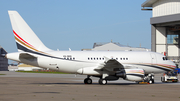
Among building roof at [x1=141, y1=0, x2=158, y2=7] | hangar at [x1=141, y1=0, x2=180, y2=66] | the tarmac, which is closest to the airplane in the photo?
the tarmac

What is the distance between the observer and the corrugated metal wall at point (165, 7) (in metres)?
68.4

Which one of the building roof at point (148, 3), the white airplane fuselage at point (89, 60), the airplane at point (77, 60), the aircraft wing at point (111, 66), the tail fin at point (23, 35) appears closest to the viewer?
the aircraft wing at point (111, 66)

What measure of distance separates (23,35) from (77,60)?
6.29m

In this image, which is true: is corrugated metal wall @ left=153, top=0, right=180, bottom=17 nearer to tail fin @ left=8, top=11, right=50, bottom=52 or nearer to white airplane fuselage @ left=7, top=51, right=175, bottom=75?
white airplane fuselage @ left=7, top=51, right=175, bottom=75

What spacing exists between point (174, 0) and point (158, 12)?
5.41 meters

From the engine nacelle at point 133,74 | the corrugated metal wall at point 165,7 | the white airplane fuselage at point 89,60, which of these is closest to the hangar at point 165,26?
the corrugated metal wall at point 165,7

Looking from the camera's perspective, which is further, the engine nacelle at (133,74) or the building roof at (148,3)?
the building roof at (148,3)

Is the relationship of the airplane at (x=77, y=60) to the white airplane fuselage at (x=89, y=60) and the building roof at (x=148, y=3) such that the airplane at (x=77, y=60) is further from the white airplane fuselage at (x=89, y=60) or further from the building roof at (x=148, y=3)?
the building roof at (x=148, y=3)

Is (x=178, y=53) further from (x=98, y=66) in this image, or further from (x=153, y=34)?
(x=98, y=66)

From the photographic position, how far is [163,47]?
246 feet

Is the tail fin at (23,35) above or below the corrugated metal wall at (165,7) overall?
below

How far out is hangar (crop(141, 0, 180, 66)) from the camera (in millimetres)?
68562

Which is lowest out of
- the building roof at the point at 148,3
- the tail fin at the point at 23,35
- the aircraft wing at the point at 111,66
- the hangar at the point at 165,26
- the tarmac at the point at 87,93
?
the tarmac at the point at 87,93

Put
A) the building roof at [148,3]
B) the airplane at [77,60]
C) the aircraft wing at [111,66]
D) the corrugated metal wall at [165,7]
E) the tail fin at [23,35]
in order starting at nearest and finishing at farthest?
the aircraft wing at [111,66], the airplane at [77,60], the tail fin at [23,35], the corrugated metal wall at [165,7], the building roof at [148,3]
